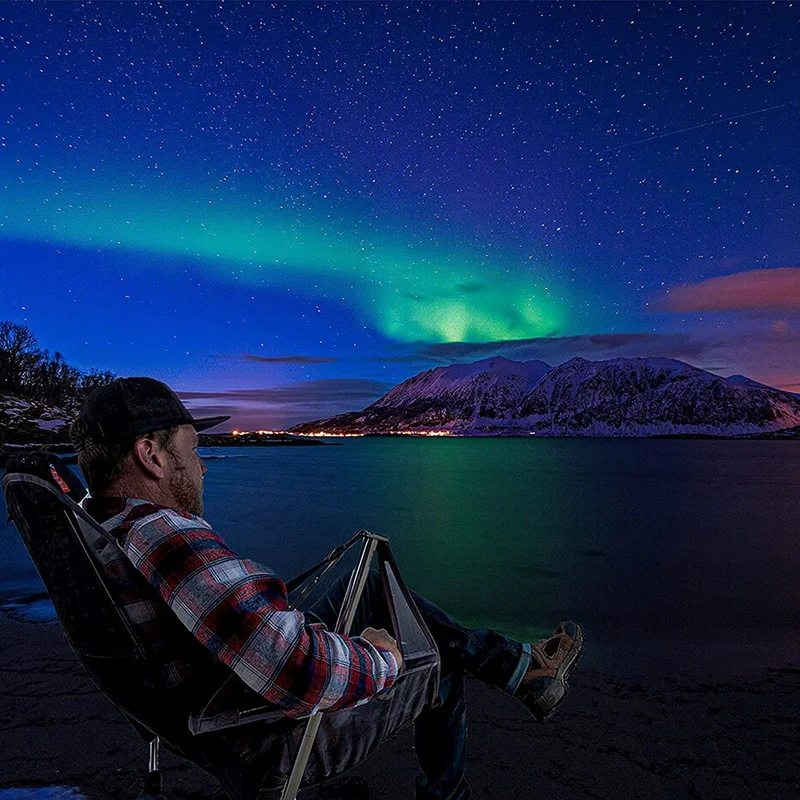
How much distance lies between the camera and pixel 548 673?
9.51 feet

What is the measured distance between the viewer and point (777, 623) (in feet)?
26.7

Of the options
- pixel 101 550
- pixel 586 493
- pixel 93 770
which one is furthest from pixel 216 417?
pixel 586 493

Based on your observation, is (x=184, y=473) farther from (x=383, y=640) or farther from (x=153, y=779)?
(x=153, y=779)

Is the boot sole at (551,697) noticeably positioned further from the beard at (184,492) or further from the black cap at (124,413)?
the black cap at (124,413)

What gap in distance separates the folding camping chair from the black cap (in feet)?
0.73

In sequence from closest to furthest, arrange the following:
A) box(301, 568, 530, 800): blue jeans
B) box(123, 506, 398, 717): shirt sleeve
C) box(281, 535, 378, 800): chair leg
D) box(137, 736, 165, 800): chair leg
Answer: box(123, 506, 398, 717): shirt sleeve
box(281, 535, 378, 800): chair leg
box(301, 568, 530, 800): blue jeans
box(137, 736, 165, 800): chair leg

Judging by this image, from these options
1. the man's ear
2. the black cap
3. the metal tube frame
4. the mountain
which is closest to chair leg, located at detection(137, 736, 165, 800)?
the metal tube frame

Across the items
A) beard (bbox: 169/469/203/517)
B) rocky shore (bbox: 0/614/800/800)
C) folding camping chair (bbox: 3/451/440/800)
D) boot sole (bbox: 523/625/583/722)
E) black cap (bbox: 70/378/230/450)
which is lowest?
rocky shore (bbox: 0/614/800/800)

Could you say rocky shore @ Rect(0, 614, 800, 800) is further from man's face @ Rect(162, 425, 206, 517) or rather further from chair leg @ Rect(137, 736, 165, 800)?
man's face @ Rect(162, 425, 206, 517)

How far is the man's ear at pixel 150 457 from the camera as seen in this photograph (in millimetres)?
2334

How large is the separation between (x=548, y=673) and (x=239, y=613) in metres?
1.75

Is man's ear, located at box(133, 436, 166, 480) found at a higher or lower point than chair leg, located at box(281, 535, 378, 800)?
higher

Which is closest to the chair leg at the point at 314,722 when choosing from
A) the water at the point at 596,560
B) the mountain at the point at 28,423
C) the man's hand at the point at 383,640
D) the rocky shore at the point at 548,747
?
the man's hand at the point at 383,640

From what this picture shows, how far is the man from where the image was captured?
1878 millimetres
